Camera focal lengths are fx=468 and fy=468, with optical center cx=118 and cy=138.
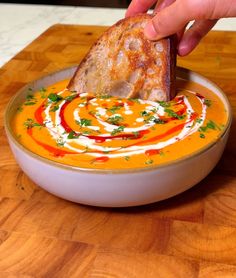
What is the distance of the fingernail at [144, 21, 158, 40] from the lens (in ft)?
3.98

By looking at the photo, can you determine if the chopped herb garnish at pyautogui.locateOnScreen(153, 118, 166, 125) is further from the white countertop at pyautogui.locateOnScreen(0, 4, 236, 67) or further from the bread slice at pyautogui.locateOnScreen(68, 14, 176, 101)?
the white countertop at pyautogui.locateOnScreen(0, 4, 236, 67)

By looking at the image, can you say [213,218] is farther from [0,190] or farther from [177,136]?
[0,190]

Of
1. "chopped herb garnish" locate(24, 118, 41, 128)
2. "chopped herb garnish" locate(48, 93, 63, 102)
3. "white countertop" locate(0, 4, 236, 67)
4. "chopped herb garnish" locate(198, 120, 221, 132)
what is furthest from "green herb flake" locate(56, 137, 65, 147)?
"white countertop" locate(0, 4, 236, 67)

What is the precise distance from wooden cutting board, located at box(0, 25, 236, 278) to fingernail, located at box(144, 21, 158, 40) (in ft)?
1.19

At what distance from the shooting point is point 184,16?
1.02m

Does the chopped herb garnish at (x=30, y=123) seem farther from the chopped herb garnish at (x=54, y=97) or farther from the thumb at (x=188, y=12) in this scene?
the thumb at (x=188, y=12)

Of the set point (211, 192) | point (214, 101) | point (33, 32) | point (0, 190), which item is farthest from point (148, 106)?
point (33, 32)

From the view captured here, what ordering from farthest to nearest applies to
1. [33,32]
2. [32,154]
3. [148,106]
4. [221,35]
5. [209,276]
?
1. [33,32]
2. [221,35]
3. [148,106]
4. [32,154]
5. [209,276]

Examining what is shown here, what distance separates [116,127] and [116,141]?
70 millimetres

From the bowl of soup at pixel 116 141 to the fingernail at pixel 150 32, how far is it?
0.18m

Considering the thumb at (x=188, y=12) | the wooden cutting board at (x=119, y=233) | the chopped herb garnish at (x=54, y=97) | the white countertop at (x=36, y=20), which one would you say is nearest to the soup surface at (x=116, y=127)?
the chopped herb garnish at (x=54, y=97)

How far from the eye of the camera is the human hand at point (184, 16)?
952mm

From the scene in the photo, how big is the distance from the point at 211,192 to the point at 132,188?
242 mm

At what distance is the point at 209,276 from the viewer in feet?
2.82
